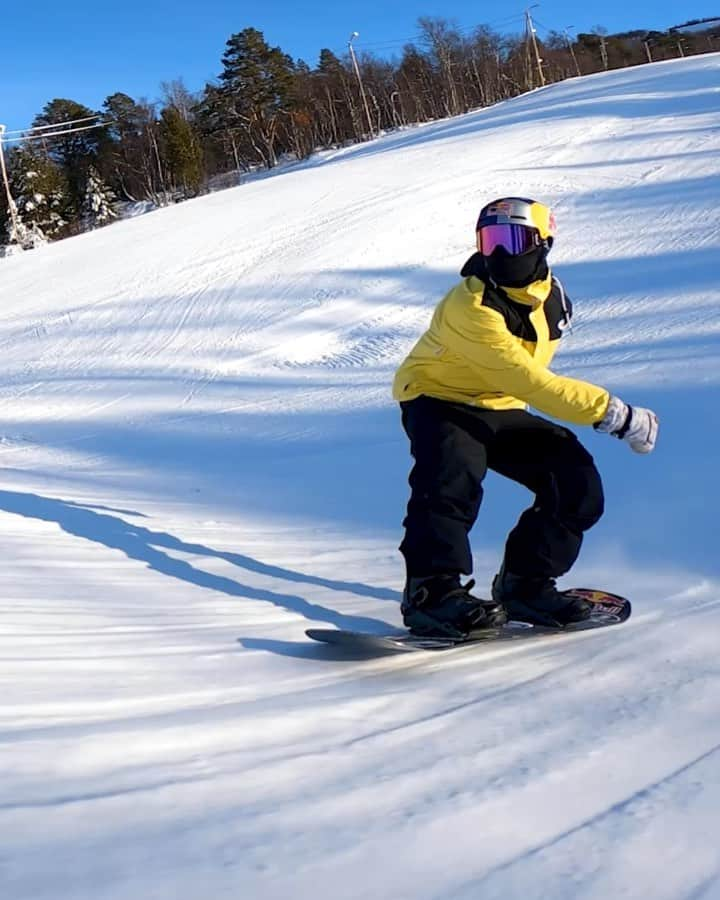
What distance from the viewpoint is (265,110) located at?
54.4 m

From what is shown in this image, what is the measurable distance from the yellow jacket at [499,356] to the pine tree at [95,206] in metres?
44.8

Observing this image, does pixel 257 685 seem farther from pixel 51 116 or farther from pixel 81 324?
pixel 51 116

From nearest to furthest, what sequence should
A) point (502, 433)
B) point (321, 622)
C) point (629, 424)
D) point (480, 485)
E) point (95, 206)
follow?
1. point (629, 424)
2. point (480, 485)
3. point (502, 433)
4. point (321, 622)
5. point (95, 206)

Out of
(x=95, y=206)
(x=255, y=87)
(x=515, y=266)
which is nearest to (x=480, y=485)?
(x=515, y=266)

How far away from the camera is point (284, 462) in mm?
6316

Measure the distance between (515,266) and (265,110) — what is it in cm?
5537

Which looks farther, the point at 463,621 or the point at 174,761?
the point at 463,621

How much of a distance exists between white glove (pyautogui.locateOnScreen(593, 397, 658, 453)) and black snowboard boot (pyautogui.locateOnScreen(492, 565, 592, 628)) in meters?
0.60

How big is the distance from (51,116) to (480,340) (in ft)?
193

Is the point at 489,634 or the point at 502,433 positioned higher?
the point at 502,433

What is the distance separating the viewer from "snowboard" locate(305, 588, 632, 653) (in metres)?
2.98

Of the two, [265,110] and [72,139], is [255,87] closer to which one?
[265,110]

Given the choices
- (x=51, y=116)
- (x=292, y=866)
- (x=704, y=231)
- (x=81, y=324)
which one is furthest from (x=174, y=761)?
(x=51, y=116)

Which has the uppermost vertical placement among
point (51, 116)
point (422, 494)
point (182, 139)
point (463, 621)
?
point (51, 116)
